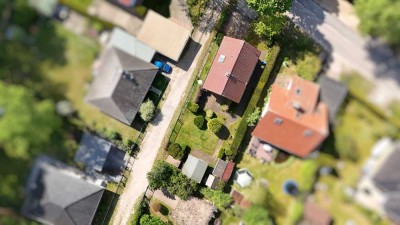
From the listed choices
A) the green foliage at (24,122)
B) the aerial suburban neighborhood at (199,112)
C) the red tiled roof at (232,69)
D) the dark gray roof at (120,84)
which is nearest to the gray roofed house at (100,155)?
the aerial suburban neighborhood at (199,112)

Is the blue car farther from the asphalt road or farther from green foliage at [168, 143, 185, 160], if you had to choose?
the asphalt road

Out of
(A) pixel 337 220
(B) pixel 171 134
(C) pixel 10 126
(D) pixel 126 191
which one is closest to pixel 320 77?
(A) pixel 337 220

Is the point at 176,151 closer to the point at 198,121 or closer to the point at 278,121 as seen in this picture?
the point at 198,121

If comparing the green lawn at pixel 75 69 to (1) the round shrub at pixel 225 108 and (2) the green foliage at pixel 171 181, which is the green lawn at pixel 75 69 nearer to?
(2) the green foliage at pixel 171 181

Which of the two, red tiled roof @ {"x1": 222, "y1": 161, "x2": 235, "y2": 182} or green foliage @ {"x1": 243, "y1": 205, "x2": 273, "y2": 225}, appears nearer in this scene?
green foliage @ {"x1": 243, "y1": 205, "x2": 273, "y2": 225}

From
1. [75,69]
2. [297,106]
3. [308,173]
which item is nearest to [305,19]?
[297,106]

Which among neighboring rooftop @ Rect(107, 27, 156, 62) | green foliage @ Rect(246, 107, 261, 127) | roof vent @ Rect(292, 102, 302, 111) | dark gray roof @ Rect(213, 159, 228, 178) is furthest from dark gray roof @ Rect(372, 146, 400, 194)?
neighboring rooftop @ Rect(107, 27, 156, 62)

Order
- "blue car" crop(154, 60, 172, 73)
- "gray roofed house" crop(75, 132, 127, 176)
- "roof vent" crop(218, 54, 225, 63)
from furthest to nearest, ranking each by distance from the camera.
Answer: "roof vent" crop(218, 54, 225, 63) → "blue car" crop(154, 60, 172, 73) → "gray roofed house" crop(75, 132, 127, 176)

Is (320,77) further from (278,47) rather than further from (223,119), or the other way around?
(223,119)
